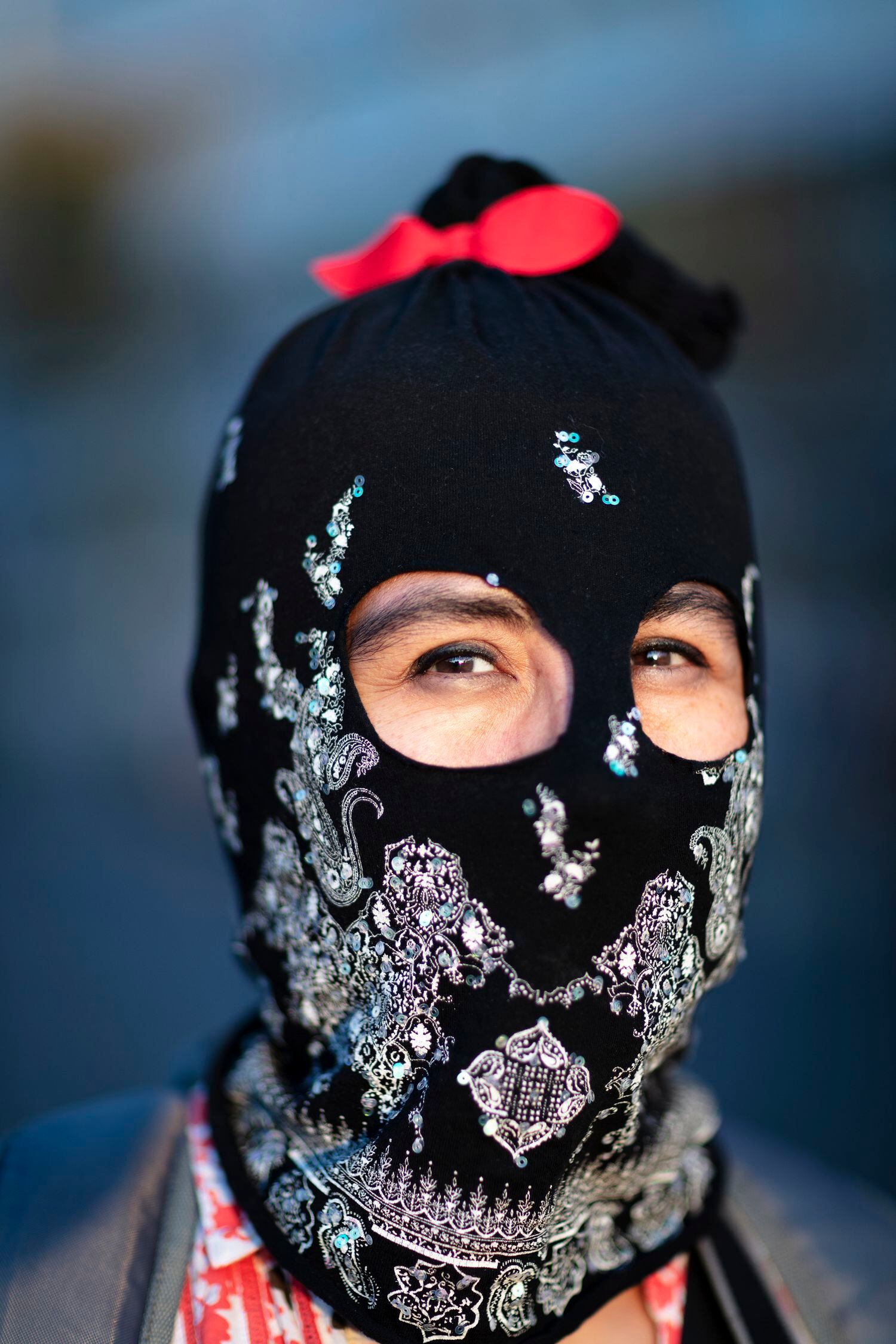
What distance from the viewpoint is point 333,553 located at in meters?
1.55

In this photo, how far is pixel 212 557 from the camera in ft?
5.93

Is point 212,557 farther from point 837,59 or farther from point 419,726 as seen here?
point 837,59

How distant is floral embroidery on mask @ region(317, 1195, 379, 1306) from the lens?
1370 mm

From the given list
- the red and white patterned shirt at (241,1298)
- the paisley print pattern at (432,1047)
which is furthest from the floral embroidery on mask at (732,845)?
the red and white patterned shirt at (241,1298)

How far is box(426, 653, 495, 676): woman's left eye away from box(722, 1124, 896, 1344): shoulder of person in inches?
43.2

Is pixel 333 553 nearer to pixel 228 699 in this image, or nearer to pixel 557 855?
pixel 228 699

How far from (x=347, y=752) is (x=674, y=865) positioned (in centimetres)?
47

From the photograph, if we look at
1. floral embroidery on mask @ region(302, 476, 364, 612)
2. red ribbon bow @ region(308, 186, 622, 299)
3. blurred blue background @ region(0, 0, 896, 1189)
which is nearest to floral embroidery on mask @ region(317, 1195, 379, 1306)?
floral embroidery on mask @ region(302, 476, 364, 612)

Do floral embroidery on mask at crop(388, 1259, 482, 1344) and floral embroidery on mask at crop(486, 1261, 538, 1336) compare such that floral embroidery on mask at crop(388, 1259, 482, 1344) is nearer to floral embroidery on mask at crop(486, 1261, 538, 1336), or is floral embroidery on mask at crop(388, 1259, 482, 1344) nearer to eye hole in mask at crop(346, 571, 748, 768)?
floral embroidery on mask at crop(486, 1261, 538, 1336)

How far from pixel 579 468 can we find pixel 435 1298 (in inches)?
44.2

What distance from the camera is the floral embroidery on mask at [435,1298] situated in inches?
52.7

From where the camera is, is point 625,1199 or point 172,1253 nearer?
point 172,1253

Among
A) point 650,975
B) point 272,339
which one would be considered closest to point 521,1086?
point 650,975

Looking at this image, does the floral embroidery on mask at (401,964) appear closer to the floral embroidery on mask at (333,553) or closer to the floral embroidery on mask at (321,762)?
the floral embroidery on mask at (321,762)
